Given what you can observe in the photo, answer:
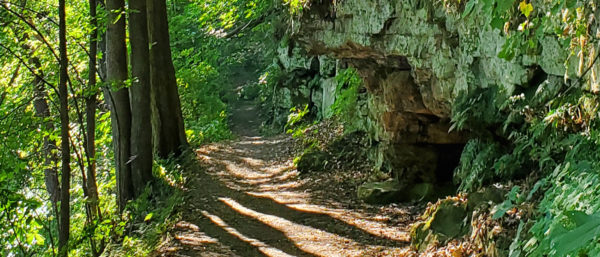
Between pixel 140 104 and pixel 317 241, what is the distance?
15.9ft

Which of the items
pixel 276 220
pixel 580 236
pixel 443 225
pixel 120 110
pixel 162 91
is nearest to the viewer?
pixel 580 236

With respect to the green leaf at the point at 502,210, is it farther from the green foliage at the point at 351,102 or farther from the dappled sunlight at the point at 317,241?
the green foliage at the point at 351,102

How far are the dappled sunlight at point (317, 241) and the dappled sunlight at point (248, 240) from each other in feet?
1.07

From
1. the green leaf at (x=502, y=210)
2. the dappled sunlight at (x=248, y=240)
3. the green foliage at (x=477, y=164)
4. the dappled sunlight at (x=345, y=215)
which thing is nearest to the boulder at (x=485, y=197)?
the green foliage at (x=477, y=164)

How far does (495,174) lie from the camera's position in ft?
20.6

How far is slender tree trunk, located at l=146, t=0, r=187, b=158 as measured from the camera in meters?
12.7

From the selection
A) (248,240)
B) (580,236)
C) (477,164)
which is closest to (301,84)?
(248,240)

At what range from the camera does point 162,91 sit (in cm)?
1277

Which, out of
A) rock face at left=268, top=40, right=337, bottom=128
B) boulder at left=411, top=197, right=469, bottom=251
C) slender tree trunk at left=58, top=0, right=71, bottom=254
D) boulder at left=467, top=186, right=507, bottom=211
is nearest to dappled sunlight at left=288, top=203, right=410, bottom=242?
boulder at left=411, top=197, right=469, bottom=251

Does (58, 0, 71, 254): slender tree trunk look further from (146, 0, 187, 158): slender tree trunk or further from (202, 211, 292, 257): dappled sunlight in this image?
(146, 0, 187, 158): slender tree trunk

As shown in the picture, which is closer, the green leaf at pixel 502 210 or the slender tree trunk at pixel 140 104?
the green leaf at pixel 502 210

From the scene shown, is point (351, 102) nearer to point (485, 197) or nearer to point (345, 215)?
point (345, 215)

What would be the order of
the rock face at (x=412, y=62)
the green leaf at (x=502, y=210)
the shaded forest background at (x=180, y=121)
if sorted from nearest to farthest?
the shaded forest background at (x=180, y=121) < the green leaf at (x=502, y=210) < the rock face at (x=412, y=62)

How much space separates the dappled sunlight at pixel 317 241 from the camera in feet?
22.8
